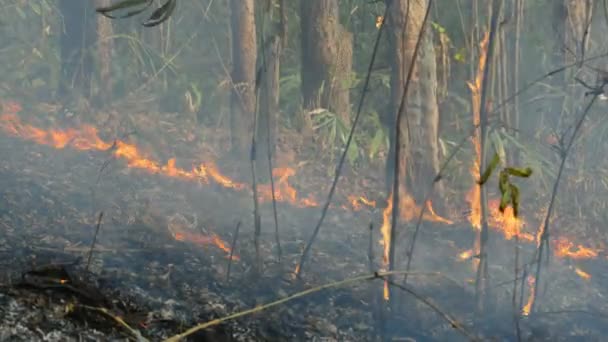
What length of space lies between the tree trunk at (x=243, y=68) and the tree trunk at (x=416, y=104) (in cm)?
253

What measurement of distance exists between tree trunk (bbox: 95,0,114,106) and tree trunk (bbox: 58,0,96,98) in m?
0.13

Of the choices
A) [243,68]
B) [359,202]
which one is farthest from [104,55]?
[359,202]

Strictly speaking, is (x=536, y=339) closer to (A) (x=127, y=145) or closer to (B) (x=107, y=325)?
(B) (x=107, y=325)

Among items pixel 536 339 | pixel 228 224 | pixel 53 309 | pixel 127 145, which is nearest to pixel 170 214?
pixel 228 224

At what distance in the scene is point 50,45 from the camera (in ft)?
40.0

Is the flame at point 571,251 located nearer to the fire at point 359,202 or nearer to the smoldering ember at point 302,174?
the smoldering ember at point 302,174

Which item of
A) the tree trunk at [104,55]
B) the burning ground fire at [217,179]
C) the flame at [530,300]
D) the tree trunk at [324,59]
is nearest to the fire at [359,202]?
the burning ground fire at [217,179]

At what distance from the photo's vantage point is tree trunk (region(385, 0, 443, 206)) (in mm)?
7699

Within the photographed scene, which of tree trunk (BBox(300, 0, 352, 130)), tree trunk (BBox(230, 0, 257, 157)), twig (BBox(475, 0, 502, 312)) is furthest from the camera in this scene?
tree trunk (BBox(230, 0, 257, 157))

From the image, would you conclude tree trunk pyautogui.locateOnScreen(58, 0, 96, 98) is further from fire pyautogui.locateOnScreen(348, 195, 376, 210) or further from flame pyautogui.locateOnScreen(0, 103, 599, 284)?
fire pyautogui.locateOnScreen(348, 195, 376, 210)

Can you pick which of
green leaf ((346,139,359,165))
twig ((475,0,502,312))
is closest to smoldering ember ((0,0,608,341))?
twig ((475,0,502,312))

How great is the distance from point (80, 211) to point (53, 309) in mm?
4282

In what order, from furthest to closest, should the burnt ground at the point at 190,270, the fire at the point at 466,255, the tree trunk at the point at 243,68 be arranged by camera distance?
1. the tree trunk at the point at 243,68
2. the fire at the point at 466,255
3. the burnt ground at the point at 190,270

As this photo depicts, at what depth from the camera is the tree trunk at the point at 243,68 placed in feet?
32.1
